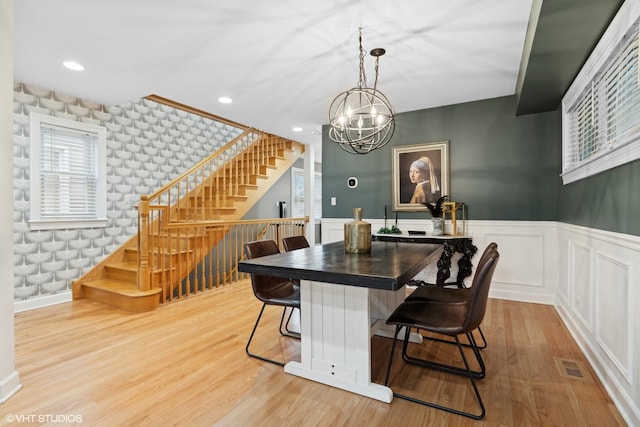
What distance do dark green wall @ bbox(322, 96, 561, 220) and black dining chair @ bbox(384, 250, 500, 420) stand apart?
2351 mm

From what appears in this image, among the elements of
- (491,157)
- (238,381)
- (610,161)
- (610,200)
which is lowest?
(238,381)

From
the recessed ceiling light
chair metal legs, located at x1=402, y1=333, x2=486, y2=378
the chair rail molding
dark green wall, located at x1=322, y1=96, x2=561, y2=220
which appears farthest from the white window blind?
the chair rail molding

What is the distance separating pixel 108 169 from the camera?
13.9ft

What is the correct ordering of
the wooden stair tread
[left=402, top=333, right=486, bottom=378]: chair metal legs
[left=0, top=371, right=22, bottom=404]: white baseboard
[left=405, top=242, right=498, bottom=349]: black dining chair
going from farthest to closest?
1. the wooden stair tread
2. [left=405, top=242, right=498, bottom=349]: black dining chair
3. [left=402, top=333, right=486, bottom=378]: chair metal legs
4. [left=0, top=371, right=22, bottom=404]: white baseboard

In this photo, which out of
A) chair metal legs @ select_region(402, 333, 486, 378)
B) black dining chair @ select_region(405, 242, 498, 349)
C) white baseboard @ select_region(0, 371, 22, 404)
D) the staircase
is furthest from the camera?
the staircase

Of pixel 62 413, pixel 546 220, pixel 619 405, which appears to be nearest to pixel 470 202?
pixel 546 220

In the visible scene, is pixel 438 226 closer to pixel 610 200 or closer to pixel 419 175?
pixel 419 175

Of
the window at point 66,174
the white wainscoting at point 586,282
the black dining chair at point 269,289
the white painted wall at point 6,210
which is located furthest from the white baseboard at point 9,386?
the white wainscoting at point 586,282

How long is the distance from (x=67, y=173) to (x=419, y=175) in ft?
14.3

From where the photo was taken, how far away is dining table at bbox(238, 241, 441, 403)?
176 centimetres

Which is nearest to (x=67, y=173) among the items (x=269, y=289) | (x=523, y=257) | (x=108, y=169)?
(x=108, y=169)

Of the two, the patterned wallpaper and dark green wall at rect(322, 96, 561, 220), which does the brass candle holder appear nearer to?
dark green wall at rect(322, 96, 561, 220)

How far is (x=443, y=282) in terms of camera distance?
380cm

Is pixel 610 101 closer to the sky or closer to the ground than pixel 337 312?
closer to the sky
